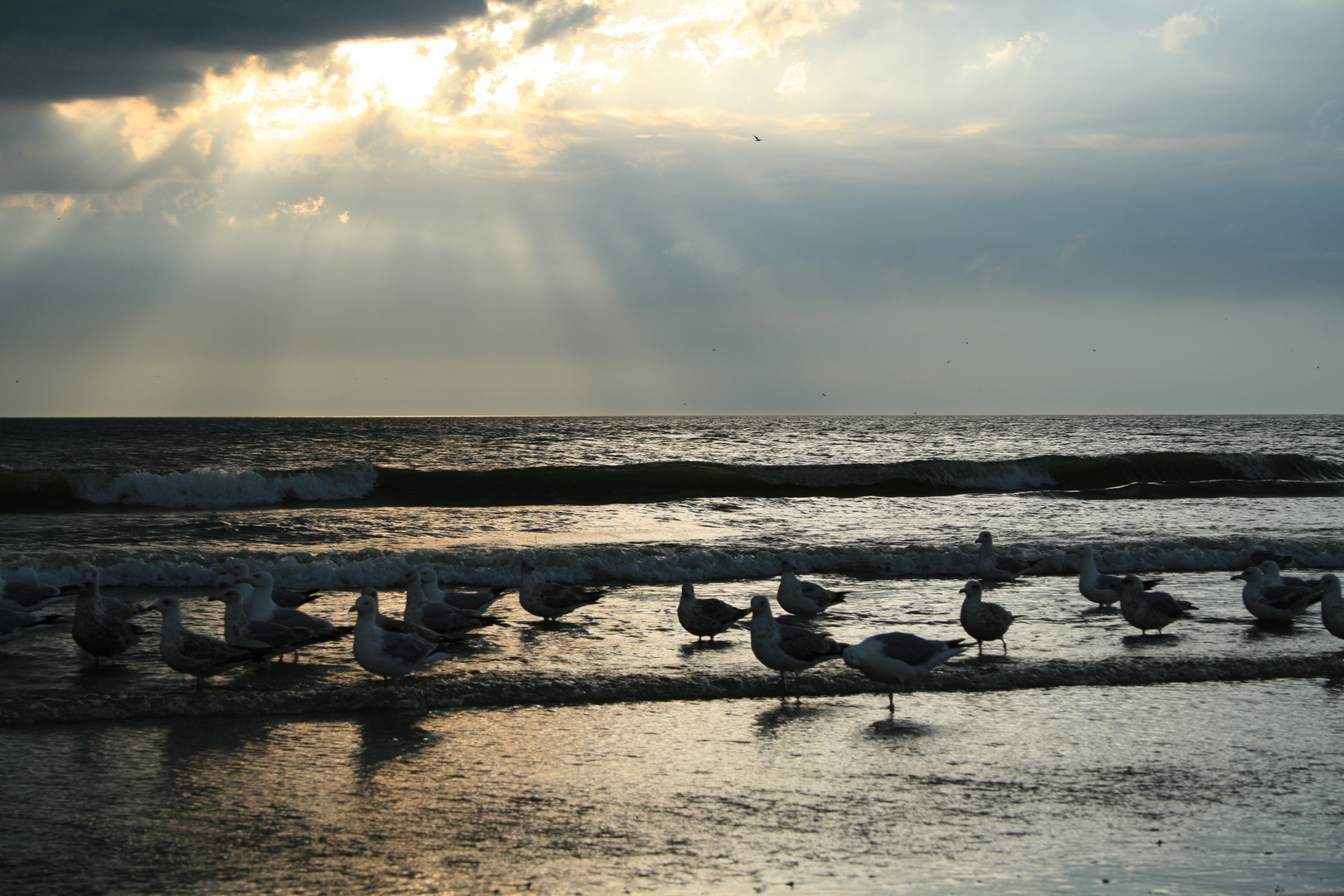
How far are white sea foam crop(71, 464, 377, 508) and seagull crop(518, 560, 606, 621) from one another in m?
20.0

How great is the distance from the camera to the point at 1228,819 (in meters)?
5.46

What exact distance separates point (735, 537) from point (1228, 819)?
14.7 meters

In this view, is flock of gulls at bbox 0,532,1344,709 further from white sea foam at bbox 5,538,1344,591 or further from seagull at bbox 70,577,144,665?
white sea foam at bbox 5,538,1344,591

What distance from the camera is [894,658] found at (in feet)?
26.0

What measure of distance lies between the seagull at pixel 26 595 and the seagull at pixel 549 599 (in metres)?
5.52

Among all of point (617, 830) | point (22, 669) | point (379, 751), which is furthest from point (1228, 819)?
point (22, 669)

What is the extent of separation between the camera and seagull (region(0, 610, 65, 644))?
9500mm

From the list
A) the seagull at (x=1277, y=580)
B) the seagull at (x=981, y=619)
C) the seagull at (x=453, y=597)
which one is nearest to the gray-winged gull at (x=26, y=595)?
the seagull at (x=453, y=597)

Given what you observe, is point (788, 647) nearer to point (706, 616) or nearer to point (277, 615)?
point (706, 616)

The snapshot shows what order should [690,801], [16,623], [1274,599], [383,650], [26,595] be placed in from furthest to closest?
[1274,599]
[26,595]
[16,623]
[383,650]
[690,801]

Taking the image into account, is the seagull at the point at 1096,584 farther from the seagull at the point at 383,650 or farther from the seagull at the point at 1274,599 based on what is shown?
the seagull at the point at 383,650

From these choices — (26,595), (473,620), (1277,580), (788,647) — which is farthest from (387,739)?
(1277,580)

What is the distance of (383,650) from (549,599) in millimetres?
3798

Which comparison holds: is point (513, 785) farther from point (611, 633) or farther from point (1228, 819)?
point (611, 633)
